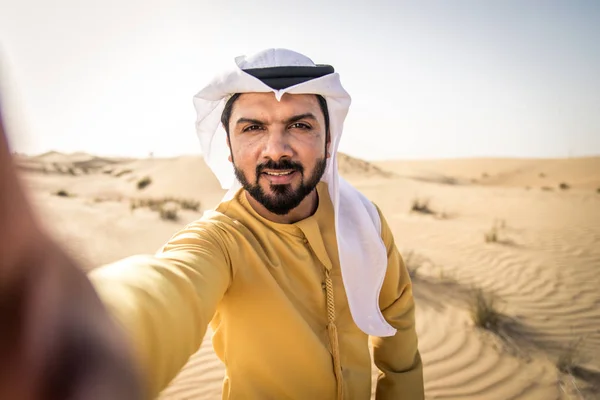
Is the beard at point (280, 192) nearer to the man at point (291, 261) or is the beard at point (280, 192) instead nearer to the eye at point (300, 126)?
the man at point (291, 261)

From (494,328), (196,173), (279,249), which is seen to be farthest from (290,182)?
(196,173)

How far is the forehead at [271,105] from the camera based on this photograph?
2.03 meters

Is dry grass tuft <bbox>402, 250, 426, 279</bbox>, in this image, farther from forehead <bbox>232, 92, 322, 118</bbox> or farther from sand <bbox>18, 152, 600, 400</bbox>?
forehead <bbox>232, 92, 322, 118</bbox>

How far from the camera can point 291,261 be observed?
6.01 ft

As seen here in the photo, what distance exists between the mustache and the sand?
1.05m

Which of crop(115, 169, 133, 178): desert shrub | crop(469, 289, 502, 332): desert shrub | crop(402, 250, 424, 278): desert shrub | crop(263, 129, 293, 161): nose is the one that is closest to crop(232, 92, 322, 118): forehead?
crop(263, 129, 293, 161): nose

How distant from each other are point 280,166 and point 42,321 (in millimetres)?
1621

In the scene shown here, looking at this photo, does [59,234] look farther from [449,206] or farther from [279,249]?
[449,206]

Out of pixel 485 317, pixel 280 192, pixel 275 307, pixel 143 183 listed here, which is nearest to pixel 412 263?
pixel 485 317

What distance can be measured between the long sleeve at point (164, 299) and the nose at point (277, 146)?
0.64 metres

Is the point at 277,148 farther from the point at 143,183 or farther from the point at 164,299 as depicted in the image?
the point at 143,183

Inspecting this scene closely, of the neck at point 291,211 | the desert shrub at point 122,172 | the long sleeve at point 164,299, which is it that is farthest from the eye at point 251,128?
the desert shrub at point 122,172

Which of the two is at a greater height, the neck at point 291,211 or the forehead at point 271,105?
the forehead at point 271,105

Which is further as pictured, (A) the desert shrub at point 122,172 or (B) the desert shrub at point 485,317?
(A) the desert shrub at point 122,172
